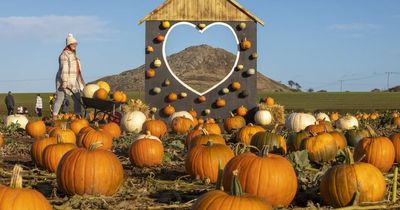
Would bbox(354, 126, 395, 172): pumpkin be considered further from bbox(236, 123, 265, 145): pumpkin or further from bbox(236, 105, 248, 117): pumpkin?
bbox(236, 105, 248, 117): pumpkin

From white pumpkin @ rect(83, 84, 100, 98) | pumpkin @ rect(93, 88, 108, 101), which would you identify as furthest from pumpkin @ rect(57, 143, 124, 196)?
white pumpkin @ rect(83, 84, 100, 98)

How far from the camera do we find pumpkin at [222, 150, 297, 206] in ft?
18.8

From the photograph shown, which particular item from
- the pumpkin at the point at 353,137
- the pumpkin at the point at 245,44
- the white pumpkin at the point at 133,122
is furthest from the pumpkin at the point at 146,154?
the pumpkin at the point at 245,44

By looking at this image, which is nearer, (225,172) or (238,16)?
(225,172)

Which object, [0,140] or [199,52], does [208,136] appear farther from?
[199,52]

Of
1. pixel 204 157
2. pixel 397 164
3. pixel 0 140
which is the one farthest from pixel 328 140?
pixel 0 140

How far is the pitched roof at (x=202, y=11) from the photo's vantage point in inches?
800

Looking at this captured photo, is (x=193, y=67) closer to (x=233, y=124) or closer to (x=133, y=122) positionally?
(x=133, y=122)

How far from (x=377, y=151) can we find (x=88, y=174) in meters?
3.66

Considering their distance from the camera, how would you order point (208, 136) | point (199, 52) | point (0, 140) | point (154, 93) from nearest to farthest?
point (208, 136) → point (0, 140) → point (154, 93) → point (199, 52)

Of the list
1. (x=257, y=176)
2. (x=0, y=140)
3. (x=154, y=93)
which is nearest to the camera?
(x=257, y=176)

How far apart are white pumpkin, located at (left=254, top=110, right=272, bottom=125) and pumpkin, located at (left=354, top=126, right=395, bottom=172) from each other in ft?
38.1

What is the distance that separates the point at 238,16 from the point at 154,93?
3.65 meters

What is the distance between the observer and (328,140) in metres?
8.92
